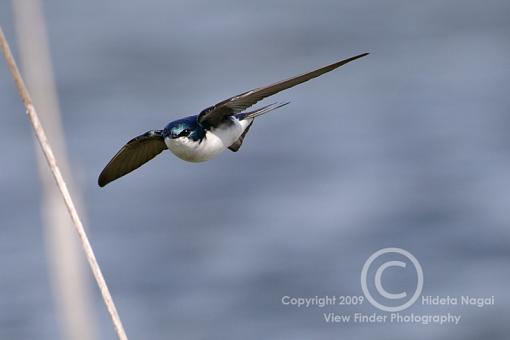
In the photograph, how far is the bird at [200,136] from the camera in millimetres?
2678

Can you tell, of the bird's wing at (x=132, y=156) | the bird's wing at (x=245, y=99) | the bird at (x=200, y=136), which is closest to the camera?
the bird's wing at (x=245, y=99)

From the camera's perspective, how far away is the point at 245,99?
8.60ft

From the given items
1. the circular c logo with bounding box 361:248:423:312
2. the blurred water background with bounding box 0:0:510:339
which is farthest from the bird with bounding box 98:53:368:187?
the circular c logo with bounding box 361:248:423:312

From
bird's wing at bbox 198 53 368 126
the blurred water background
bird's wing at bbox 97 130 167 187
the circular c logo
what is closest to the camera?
bird's wing at bbox 198 53 368 126

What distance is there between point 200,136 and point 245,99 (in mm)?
202

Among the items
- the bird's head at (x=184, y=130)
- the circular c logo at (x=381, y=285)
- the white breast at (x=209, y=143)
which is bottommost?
the circular c logo at (x=381, y=285)

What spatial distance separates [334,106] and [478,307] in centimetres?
207

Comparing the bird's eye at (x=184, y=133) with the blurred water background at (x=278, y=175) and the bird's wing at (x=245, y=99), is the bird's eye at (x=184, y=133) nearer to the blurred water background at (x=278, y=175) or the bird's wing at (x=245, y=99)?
the bird's wing at (x=245, y=99)

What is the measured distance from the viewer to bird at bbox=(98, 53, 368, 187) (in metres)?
2.68

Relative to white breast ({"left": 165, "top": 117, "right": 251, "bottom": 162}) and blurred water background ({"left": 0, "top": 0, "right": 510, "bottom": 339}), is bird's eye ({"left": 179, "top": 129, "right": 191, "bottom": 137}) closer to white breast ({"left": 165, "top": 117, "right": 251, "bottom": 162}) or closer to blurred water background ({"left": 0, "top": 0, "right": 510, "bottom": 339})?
white breast ({"left": 165, "top": 117, "right": 251, "bottom": 162})

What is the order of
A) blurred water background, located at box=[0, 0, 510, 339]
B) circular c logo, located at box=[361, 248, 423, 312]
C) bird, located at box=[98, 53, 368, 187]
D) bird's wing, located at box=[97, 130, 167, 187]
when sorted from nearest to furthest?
bird, located at box=[98, 53, 368, 187] → bird's wing, located at box=[97, 130, 167, 187] → circular c logo, located at box=[361, 248, 423, 312] → blurred water background, located at box=[0, 0, 510, 339]

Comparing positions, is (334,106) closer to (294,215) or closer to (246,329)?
(294,215)

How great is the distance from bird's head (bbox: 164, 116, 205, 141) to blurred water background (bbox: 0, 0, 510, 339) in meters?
2.55

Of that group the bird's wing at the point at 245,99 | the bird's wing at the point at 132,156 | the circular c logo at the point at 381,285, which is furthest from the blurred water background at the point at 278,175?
the bird's wing at the point at 245,99
